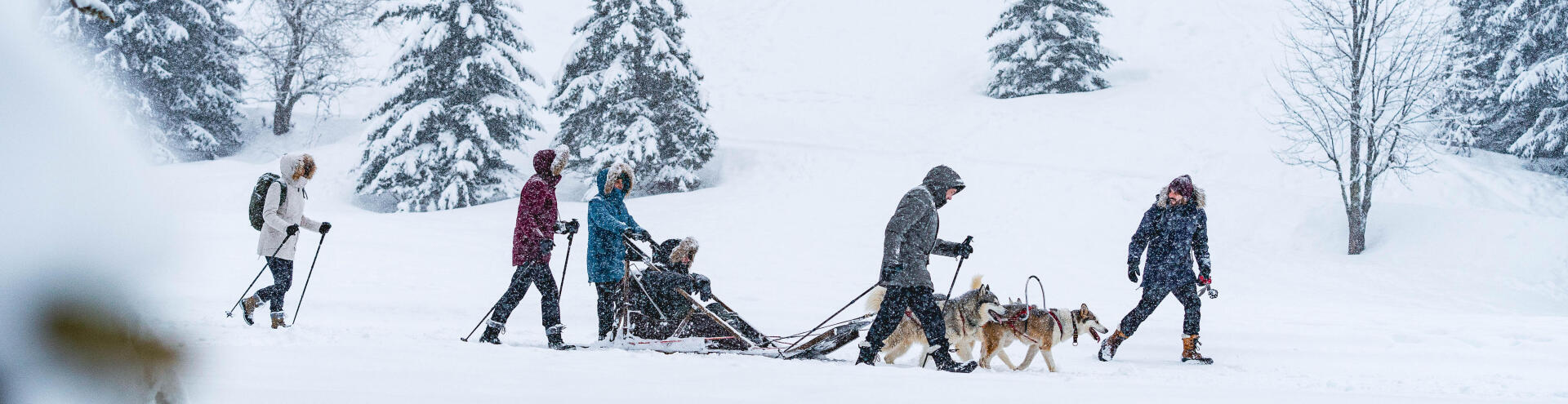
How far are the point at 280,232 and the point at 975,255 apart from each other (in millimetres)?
9323

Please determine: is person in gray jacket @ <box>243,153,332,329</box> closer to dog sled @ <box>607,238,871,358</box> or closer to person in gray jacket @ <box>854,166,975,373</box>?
dog sled @ <box>607,238,871,358</box>

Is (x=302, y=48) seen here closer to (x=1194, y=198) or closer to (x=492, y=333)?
(x=492, y=333)

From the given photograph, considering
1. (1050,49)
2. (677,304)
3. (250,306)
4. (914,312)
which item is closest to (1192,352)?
(914,312)

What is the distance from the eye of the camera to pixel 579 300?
9.08 metres

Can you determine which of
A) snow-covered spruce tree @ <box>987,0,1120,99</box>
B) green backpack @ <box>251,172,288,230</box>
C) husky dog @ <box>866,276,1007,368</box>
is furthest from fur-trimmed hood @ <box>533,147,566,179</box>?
snow-covered spruce tree @ <box>987,0,1120,99</box>

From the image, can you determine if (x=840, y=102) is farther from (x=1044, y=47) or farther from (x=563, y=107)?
(x=563, y=107)

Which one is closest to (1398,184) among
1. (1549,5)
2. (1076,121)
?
(1549,5)

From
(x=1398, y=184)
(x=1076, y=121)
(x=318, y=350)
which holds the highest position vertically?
(x=1076, y=121)

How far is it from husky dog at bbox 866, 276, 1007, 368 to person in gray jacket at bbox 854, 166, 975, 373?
0.73 ft

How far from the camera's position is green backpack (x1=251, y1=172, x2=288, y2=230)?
19.7 ft

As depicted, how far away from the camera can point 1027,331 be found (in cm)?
577

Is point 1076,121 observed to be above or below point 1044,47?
below

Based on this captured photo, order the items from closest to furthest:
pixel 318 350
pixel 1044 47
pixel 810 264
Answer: pixel 318 350
pixel 810 264
pixel 1044 47

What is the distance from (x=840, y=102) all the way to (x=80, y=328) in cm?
2413
